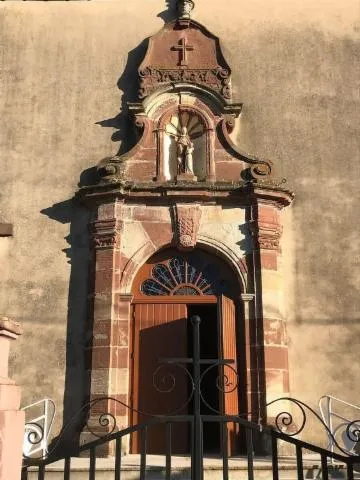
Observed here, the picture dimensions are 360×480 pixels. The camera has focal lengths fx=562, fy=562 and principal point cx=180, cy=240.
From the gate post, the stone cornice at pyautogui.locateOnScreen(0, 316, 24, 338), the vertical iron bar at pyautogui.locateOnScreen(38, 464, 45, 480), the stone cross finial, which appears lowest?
the vertical iron bar at pyautogui.locateOnScreen(38, 464, 45, 480)

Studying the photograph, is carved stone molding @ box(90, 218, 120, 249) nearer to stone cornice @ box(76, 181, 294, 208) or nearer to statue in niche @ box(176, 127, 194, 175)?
stone cornice @ box(76, 181, 294, 208)

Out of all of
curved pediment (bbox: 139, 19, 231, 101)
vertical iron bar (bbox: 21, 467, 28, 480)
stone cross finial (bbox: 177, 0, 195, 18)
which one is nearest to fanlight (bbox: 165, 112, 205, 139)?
curved pediment (bbox: 139, 19, 231, 101)

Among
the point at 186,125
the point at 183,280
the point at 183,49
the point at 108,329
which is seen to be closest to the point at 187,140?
the point at 186,125

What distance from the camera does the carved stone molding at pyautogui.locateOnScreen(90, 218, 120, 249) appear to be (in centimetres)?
815

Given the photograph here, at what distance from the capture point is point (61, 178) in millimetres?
8734

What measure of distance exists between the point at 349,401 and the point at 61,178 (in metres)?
5.34

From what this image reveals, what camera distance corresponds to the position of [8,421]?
12.5 ft

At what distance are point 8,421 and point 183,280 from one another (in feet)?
15.4

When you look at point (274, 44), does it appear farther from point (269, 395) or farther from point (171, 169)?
point (269, 395)

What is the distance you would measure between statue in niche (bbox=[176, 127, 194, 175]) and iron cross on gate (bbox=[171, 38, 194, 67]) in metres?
1.36

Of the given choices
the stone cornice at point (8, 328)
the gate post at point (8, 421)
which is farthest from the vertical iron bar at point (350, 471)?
the stone cornice at point (8, 328)

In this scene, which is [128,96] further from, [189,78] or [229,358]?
[229,358]

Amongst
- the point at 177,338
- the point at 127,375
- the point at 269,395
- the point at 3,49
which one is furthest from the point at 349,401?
the point at 3,49

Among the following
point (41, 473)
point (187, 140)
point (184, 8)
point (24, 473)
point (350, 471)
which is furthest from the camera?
point (184, 8)
